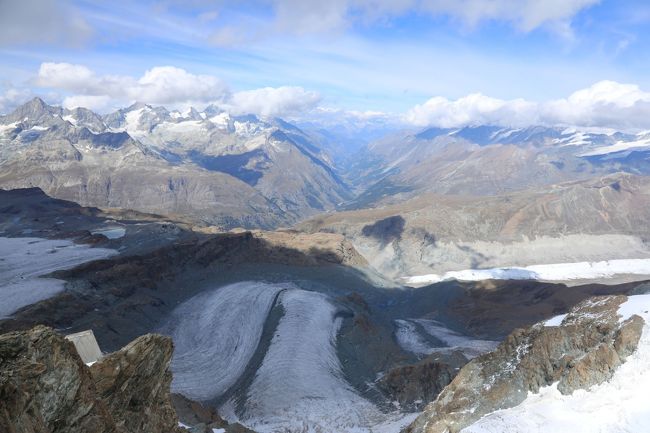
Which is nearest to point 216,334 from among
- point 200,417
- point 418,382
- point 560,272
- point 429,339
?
point 200,417

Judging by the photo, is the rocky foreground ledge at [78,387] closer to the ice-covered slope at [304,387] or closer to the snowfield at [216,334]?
the ice-covered slope at [304,387]

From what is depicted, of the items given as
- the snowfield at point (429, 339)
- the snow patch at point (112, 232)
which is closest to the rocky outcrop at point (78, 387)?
the snowfield at point (429, 339)

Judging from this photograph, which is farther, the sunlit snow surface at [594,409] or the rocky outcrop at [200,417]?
the rocky outcrop at [200,417]

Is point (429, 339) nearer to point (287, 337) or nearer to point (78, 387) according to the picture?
point (287, 337)

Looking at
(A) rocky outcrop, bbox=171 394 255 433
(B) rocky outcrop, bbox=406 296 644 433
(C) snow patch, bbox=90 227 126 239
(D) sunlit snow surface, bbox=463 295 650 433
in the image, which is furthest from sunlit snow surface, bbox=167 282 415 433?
(C) snow patch, bbox=90 227 126 239

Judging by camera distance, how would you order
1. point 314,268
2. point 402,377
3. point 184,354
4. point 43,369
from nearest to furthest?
point 43,369
point 402,377
point 184,354
point 314,268

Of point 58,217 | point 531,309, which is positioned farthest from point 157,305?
point 58,217

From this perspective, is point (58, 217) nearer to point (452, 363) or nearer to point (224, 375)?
point (224, 375)

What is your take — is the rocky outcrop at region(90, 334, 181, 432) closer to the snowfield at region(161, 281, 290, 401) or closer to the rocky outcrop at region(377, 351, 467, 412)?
the rocky outcrop at region(377, 351, 467, 412)
